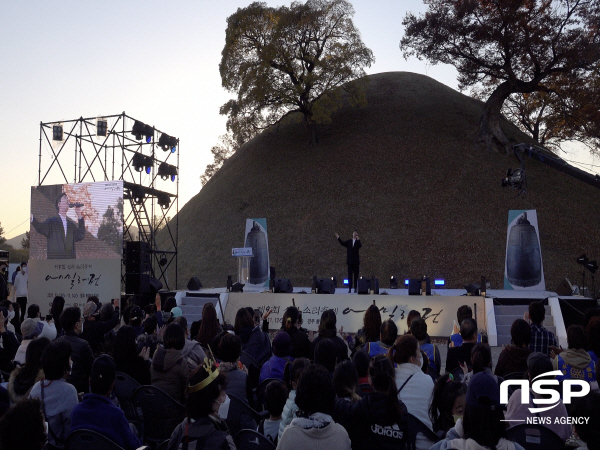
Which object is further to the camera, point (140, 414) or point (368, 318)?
point (368, 318)

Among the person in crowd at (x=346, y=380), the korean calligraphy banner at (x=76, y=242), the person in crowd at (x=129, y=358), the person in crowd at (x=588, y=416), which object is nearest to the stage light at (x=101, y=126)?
the korean calligraphy banner at (x=76, y=242)

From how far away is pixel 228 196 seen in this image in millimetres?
30234

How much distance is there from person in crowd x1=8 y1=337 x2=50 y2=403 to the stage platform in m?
8.71

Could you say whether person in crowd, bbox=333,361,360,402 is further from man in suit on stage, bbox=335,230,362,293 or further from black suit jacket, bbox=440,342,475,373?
man in suit on stage, bbox=335,230,362,293

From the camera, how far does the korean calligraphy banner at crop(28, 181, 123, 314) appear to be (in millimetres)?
14422

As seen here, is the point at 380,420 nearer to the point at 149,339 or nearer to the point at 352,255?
the point at 149,339

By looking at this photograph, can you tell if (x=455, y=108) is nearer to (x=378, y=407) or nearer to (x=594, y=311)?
(x=594, y=311)

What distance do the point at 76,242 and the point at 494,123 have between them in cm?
2309

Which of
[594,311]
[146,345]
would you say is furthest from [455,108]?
[146,345]

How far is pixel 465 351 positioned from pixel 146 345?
3.29 metres

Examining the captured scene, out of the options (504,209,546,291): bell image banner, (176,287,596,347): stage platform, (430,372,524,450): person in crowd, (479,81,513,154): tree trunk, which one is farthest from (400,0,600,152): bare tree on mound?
(430,372,524,450): person in crowd

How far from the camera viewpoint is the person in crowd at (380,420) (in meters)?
3.14

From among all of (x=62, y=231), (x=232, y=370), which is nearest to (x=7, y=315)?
(x=232, y=370)

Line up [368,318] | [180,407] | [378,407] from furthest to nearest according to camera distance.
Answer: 1. [368,318]
2. [180,407]
3. [378,407]
